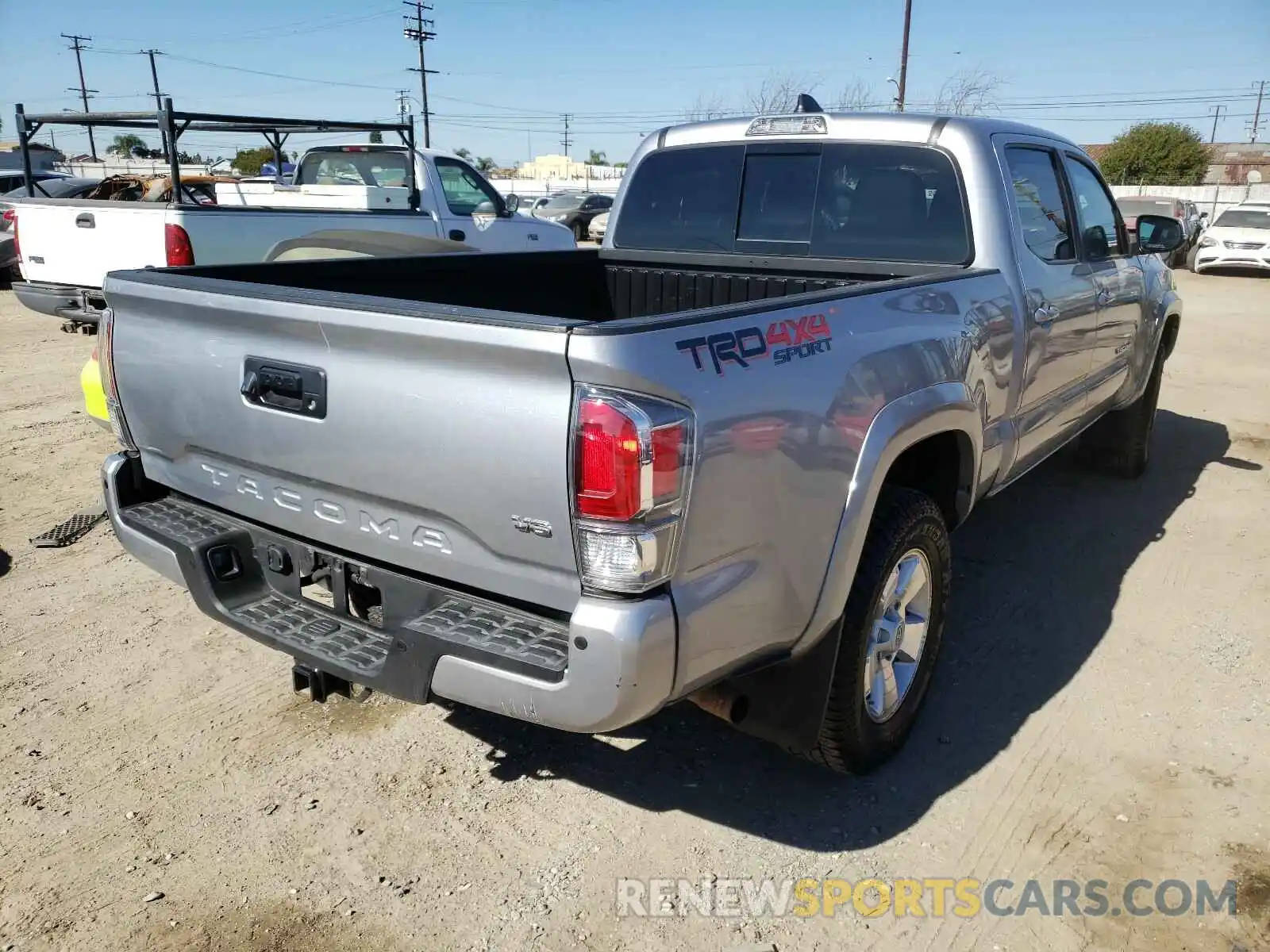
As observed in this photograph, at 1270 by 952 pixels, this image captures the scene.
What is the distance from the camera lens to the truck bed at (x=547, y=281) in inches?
137

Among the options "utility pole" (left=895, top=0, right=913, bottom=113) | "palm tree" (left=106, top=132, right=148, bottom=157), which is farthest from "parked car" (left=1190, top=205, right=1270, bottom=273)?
"palm tree" (left=106, top=132, right=148, bottom=157)

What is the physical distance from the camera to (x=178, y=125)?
742cm

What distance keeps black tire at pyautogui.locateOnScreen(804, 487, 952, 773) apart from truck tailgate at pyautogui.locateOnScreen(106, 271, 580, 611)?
3.23ft

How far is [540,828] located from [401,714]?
0.80 metres

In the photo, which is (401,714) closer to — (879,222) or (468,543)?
(468,543)

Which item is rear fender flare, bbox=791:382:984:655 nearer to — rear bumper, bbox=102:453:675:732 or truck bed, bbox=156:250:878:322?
rear bumper, bbox=102:453:675:732

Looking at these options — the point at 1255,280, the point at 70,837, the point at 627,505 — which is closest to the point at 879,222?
the point at 627,505

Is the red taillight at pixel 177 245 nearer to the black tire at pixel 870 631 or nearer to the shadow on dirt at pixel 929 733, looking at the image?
the shadow on dirt at pixel 929 733

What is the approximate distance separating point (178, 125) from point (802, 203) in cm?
561

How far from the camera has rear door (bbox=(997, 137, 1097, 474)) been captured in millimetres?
3764

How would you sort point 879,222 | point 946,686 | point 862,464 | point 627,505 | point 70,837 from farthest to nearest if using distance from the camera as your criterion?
point 879,222 → point 946,686 → point 70,837 → point 862,464 → point 627,505

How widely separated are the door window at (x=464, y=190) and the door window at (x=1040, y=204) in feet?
21.9

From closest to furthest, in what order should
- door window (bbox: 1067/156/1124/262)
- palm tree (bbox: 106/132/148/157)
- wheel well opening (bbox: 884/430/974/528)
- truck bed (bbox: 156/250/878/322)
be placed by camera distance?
wheel well opening (bbox: 884/430/974/528), truck bed (bbox: 156/250/878/322), door window (bbox: 1067/156/1124/262), palm tree (bbox: 106/132/148/157)

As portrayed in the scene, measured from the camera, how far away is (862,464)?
8.32ft
